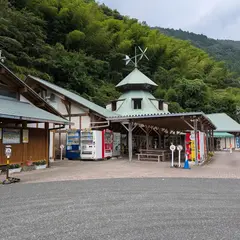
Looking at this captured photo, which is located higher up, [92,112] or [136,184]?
[92,112]

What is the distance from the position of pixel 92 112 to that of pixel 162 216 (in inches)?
502

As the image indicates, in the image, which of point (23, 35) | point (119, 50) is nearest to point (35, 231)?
point (23, 35)

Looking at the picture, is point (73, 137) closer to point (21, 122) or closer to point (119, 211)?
point (21, 122)

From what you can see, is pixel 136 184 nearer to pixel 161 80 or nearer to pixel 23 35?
pixel 23 35

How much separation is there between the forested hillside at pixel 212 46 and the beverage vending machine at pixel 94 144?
198 feet

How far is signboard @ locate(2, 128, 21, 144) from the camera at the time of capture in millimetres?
10070

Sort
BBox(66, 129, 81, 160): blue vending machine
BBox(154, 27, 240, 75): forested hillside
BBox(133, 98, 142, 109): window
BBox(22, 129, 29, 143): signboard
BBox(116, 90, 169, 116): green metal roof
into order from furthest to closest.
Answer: BBox(154, 27, 240, 75): forested hillside → BBox(133, 98, 142, 109): window → BBox(116, 90, 169, 116): green metal roof → BBox(66, 129, 81, 160): blue vending machine → BBox(22, 129, 29, 143): signboard

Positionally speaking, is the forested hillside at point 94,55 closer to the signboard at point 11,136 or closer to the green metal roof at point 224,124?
the green metal roof at point 224,124

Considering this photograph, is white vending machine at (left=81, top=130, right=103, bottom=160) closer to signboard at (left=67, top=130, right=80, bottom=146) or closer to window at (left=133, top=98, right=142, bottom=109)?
signboard at (left=67, top=130, right=80, bottom=146)

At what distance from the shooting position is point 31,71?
72.6 feet

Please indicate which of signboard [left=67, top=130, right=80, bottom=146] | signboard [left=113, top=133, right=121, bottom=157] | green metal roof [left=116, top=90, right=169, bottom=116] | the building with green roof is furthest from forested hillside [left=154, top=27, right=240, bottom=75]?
signboard [left=67, top=130, right=80, bottom=146]

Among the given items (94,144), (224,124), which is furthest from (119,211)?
(224,124)

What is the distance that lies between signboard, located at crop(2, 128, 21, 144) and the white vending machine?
4930 millimetres

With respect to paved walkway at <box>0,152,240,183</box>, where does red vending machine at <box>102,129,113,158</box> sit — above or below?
above
